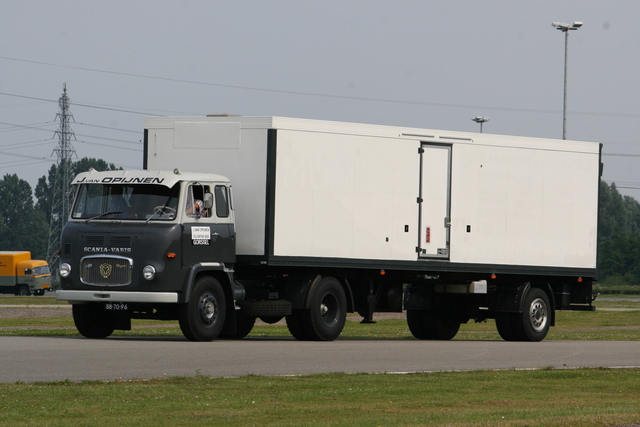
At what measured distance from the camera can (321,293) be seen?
21.4m

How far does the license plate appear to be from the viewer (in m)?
19.8

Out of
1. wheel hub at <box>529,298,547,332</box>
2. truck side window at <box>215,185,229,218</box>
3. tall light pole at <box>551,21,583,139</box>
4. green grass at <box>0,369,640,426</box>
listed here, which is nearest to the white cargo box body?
truck side window at <box>215,185,229,218</box>

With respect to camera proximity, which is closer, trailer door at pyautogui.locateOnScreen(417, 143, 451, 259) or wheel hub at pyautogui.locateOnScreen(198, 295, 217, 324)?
wheel hub at pyautogui.locateOnScreen(198, 295, 217, 324)

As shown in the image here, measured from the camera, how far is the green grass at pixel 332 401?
1062cm

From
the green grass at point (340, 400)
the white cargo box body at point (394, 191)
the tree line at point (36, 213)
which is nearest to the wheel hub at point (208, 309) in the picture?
the white cargo box body at point (394, 191)

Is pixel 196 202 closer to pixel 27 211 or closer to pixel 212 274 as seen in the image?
pixel 212 274

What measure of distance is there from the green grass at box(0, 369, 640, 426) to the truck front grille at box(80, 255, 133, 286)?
5959mm

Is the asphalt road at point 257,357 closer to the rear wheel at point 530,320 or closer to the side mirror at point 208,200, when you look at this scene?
the rear wheel at point 530,320

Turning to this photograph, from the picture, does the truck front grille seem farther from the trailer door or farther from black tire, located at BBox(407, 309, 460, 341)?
black tire, located at BBox(407, 309, 460, 341)

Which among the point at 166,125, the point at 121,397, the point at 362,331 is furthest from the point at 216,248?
the point at 362,331

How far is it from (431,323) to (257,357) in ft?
28.3

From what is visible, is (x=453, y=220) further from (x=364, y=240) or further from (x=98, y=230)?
(x=98, y=230)

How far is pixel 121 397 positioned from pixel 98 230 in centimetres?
813

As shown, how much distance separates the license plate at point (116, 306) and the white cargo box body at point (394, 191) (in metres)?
2.24
